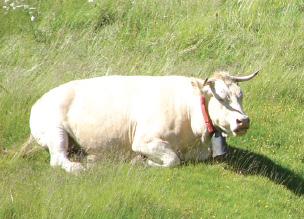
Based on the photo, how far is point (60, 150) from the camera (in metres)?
11.7

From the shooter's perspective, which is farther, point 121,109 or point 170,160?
point 121,109

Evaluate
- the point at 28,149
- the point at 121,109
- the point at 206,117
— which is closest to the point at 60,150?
the point at 28,149

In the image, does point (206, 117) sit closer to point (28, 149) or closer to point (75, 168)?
point (75, 168)

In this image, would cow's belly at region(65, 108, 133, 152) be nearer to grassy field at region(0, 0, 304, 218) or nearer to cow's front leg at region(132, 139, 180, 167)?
cow's front leg at region(132, 139, 180, 167)

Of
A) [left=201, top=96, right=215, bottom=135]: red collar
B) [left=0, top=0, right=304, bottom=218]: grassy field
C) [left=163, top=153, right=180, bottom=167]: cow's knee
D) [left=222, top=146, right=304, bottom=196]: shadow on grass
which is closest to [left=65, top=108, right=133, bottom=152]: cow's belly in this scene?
[left=0, top=0, right=304, bottom=218]: grassy field

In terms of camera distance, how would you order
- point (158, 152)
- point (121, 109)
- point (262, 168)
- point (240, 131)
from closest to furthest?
1. point (240, 131)
2. point (158, 152)
3. point (121, 109)
4. point (262, 168)

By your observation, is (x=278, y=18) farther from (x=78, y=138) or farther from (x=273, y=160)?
(x=78, y=138)

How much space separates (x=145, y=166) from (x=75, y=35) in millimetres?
8264

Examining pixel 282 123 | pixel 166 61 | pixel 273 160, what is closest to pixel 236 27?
pixel 166 61

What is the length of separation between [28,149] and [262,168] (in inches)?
132

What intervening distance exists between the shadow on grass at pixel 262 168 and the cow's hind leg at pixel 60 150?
2227 mm

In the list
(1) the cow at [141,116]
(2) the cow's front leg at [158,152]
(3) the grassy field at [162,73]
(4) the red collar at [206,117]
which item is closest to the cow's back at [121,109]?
(1) the cow at [141,116]

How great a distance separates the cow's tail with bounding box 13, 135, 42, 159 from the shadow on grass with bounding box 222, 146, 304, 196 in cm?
270

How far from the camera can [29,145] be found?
475 inches
